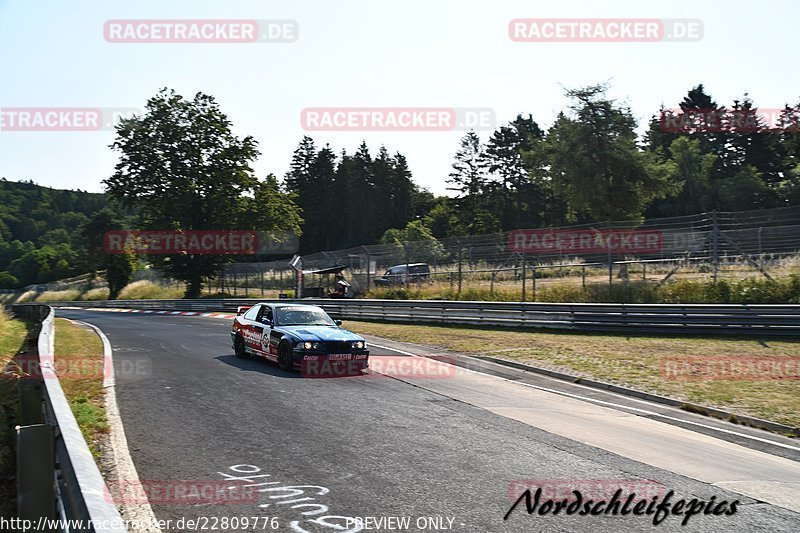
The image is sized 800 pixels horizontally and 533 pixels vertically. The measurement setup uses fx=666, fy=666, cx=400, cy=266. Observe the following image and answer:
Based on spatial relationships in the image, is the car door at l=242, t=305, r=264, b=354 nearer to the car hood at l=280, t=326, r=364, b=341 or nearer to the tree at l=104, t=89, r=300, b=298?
the car hood at l=280, t=326, r=364, b=341

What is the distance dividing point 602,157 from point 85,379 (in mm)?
32660

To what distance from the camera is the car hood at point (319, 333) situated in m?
12.7

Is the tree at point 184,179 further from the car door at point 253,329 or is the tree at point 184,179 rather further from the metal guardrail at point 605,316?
the car door at point 253,329

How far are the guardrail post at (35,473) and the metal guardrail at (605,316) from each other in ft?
57.0

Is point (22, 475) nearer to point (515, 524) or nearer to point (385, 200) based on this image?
point (515, 524)

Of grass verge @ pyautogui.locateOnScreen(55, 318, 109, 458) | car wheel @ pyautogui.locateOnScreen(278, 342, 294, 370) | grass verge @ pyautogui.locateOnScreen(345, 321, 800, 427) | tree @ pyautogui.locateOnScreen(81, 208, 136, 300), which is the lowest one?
grass verge @ pyautogui.locateOnScreen(345, 321, 800, 427)

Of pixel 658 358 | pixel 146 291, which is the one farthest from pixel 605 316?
pixel 146 291

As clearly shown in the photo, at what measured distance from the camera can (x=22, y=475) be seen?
153 inches

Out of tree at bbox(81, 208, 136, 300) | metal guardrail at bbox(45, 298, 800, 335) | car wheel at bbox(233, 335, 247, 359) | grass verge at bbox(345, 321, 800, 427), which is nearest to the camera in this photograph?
grass verge at bbox(345, 321, 800, 427)

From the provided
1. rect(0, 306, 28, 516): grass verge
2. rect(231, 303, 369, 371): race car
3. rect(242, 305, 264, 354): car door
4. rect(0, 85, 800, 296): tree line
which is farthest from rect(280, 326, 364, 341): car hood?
rect(0, 85, 800, 296): tree line

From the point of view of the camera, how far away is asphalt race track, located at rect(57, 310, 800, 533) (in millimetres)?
5281

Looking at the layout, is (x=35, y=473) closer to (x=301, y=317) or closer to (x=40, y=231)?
(x=301, y=317)

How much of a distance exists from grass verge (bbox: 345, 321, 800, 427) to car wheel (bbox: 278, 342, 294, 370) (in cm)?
541

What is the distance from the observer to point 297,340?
41.2 ft
